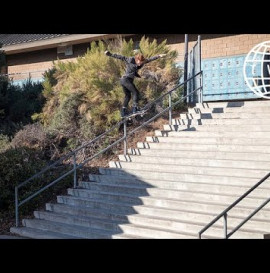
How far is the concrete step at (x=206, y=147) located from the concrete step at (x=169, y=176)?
0.97 m

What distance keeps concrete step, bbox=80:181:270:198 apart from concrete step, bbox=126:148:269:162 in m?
0.93

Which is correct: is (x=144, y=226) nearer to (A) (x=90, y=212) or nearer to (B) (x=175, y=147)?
(A) (x=90, y=212)

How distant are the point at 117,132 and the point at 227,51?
5.03m

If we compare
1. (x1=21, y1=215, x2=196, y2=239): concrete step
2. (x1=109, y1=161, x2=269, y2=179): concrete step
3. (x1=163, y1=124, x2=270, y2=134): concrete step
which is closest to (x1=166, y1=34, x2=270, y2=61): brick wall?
(x1=163, y1=124, x2=270, y2=134): concrete step

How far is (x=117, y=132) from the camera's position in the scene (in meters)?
14.1

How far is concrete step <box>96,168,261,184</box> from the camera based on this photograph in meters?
10.1

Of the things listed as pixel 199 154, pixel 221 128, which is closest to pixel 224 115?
pixel 221 128

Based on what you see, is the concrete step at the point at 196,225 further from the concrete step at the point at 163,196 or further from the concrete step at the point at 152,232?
the concrete step at the point at 163,196

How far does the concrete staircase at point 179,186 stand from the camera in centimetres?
939

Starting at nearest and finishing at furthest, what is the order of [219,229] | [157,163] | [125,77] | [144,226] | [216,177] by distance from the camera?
[219,229] → [144,226] → [216,177] → [157,163] → [125,77]

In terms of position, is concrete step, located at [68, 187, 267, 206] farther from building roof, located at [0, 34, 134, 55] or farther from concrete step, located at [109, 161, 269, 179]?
building roof, located at [0, 34, 134, 55]

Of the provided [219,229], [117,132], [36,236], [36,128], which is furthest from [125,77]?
[219,229]

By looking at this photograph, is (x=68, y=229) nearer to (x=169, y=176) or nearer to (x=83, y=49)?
(x=169, y=176)

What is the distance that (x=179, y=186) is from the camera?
35.2 feet
